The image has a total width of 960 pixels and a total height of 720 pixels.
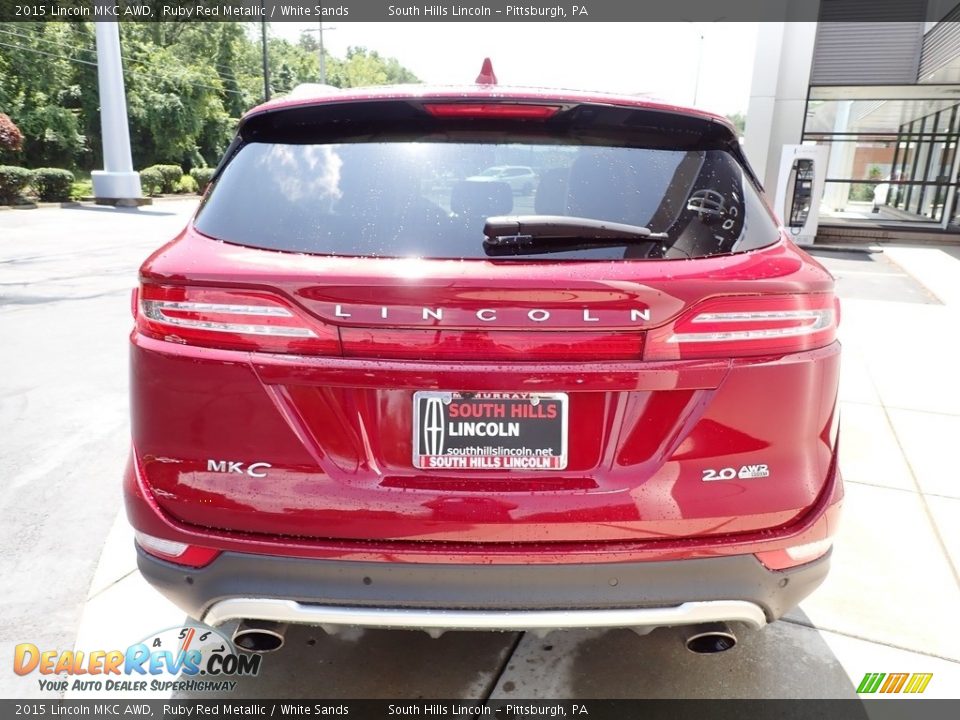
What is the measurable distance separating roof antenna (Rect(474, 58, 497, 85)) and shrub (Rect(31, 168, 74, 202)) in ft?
88.6

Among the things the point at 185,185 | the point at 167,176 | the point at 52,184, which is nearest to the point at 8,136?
the point at 52,184

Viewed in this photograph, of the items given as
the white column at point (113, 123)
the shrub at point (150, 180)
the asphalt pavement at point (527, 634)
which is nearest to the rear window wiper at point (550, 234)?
the asphalt pavement at point (527, 634)

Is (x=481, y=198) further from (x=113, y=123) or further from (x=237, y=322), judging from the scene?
(x=113, y=123)

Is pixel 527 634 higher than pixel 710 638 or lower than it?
lower

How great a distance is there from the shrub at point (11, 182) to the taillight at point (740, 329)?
26.6 m

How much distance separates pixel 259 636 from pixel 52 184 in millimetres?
27666

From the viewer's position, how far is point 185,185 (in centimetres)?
3556

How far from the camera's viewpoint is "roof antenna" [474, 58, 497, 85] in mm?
2439

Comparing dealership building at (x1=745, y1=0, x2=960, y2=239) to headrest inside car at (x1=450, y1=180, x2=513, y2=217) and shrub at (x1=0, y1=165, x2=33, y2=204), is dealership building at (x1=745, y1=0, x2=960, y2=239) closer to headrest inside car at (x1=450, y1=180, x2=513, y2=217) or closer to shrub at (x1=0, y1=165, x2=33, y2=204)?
headrest inside car at (x1=450, y1=180, x2=513, y2=217)

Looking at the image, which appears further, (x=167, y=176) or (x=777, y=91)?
(x=167, y=176)

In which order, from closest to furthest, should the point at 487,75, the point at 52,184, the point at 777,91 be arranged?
1. the point at 487,75
2. the point at 777,91
3. the point at 52,184

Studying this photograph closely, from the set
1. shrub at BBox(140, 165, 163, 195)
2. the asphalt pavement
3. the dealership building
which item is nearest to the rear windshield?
the asphalt pavement

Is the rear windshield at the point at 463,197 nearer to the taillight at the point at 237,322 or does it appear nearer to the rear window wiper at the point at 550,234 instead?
the rear window wiper at the point at 550,234

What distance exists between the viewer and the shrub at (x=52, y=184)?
977 inches
